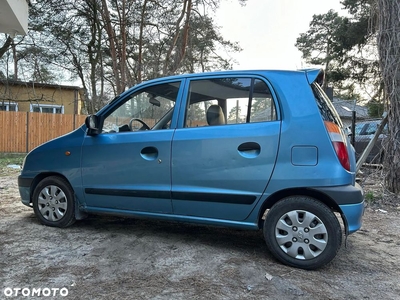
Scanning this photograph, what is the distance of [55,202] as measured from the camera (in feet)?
11.3

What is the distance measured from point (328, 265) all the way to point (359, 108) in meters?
10.9

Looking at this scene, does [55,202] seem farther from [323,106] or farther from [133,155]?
[323,106]

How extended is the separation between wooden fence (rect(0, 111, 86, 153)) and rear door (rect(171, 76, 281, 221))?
12.9 m

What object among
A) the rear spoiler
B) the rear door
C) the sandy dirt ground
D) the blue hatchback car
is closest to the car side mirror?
the blue hatchback car

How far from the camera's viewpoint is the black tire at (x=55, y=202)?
134 inches

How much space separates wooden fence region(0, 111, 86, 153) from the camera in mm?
13195

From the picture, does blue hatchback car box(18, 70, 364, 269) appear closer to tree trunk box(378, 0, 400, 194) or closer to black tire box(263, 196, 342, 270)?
black tire box(263, 196, 342, 270)

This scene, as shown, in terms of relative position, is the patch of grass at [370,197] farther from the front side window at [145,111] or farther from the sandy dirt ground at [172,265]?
the front side window at [145,111]

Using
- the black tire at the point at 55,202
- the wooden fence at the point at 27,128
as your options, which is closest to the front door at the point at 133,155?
the black tire at the point at 55,202

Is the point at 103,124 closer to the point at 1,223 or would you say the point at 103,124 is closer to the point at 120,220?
the point at 120,220

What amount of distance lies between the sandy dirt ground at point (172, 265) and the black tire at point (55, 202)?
0.38ft

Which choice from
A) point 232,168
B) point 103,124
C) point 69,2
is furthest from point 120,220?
point 69,2

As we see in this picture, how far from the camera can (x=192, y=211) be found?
2.84 meters

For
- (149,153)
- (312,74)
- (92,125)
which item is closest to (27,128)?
(92,125)
